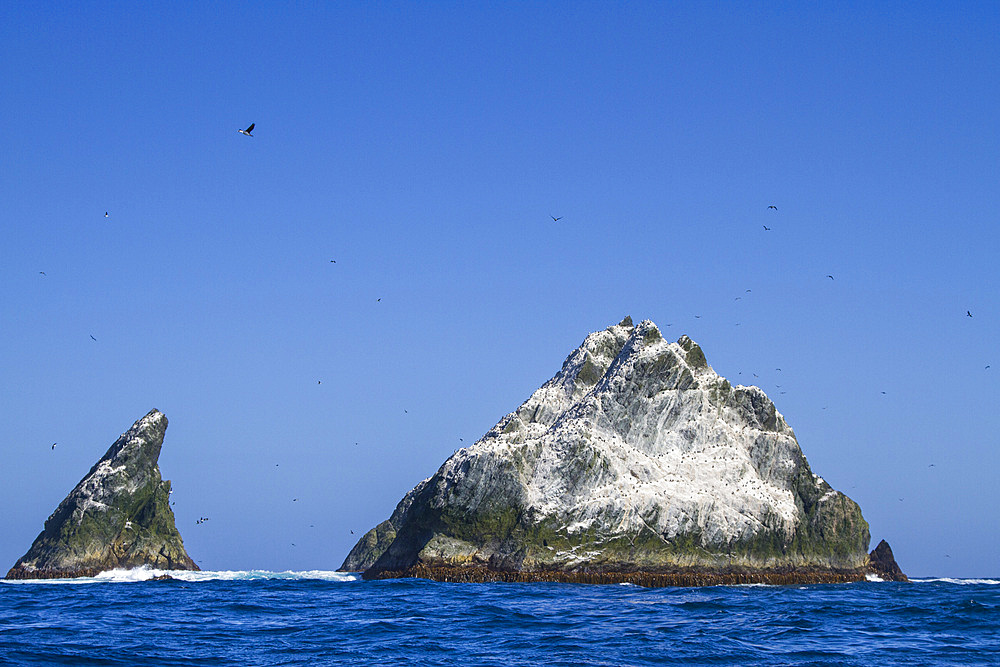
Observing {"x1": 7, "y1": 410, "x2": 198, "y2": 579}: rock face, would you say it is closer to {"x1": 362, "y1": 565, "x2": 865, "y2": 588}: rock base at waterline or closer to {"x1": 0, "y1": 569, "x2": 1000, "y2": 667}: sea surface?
{"x1": 362, "y1": 565, "x2": 865, "y2": 588}: rock base at waterline

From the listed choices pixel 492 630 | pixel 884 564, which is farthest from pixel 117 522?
pixel 492 630

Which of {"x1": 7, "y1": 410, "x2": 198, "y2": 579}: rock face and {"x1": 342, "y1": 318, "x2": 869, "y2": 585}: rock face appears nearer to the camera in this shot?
{"x1": 342, "y1": 318, "x2": 869, "y2": 585}: rock face

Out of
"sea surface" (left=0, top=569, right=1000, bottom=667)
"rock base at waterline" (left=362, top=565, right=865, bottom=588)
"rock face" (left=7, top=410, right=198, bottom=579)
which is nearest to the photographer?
"sea surface" (left=0, top=569, right=1000, bottom=667)

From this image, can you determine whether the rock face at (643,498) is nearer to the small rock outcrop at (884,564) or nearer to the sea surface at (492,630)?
the small rock outcrop at (884,564)

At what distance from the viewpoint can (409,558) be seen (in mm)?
87438

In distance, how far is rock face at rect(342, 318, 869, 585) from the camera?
267 feet

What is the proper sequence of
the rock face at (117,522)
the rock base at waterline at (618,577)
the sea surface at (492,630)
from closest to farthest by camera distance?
the sea surface at (492,630) < the rock base at waterline at (618,577) < the rock face at (117,522)

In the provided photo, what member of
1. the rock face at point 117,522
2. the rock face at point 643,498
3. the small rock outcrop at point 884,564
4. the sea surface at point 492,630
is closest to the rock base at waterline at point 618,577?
the rock face at point 643,498

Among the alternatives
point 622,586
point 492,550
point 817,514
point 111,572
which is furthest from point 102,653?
point 111,572

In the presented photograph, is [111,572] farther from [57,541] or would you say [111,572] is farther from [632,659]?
[632,659]

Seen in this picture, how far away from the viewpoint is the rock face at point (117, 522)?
374 feet

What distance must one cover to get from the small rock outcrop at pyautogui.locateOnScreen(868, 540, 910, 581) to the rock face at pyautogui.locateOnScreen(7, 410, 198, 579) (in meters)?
79.4

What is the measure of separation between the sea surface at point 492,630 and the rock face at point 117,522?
6328 centimetres

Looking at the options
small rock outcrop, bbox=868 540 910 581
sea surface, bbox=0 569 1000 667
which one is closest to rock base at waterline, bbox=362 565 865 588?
small rock outcrop, bbox=868 540 910 581
